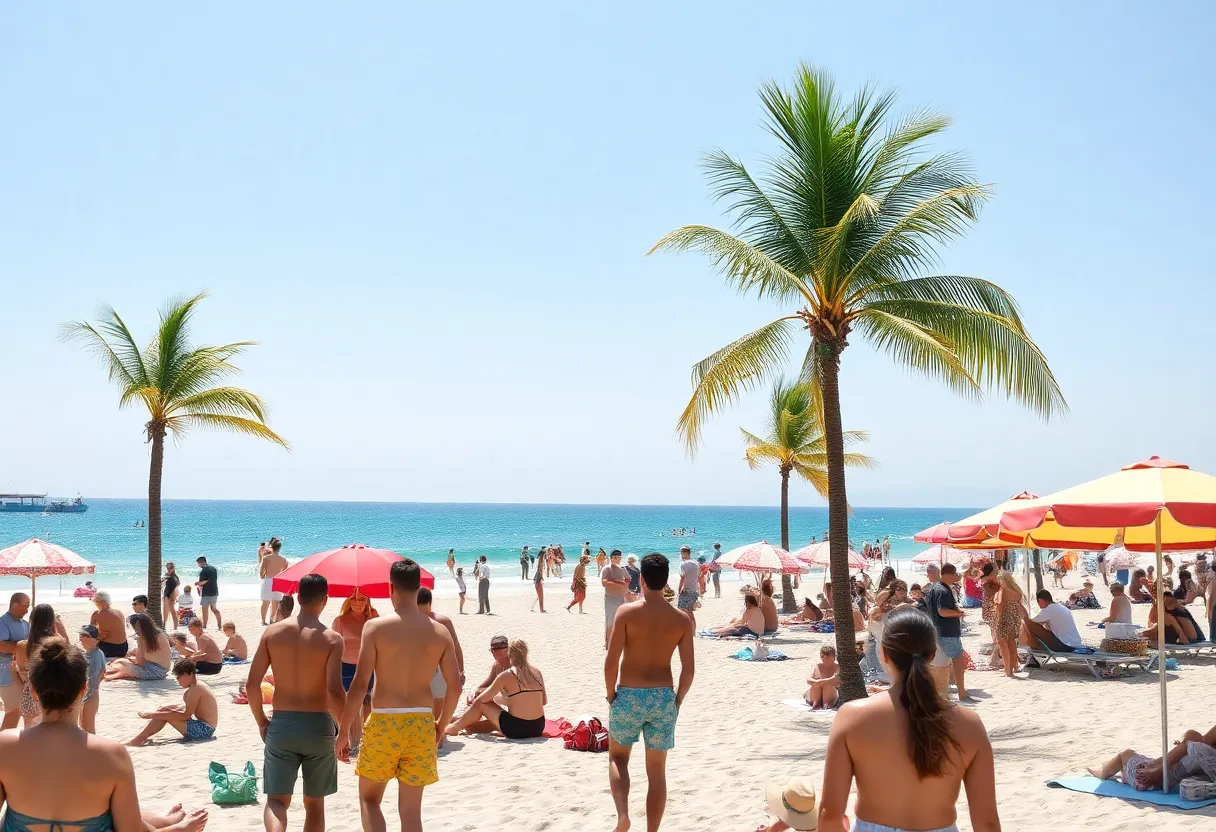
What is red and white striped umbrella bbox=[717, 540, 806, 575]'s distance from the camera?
1692cm

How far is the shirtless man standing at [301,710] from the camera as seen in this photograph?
4867mm

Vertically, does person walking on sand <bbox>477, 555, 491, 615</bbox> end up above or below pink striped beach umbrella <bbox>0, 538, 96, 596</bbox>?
below

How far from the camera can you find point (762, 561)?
17.0 meters

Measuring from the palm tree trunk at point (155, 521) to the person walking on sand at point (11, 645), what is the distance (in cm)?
552

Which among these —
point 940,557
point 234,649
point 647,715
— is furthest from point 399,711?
point 940,557

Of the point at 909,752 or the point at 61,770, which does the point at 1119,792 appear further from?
the point at 61,770

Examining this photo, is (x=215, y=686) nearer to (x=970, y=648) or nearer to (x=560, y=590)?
(x=970, y=648)

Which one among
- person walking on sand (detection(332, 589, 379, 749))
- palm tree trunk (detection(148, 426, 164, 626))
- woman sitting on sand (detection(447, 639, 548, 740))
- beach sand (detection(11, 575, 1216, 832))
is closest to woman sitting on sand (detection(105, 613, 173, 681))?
beach sand (detection(11, 575, 1216, 832))

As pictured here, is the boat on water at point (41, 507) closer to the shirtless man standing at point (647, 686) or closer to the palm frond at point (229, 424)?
the palm frond at point (229, 424)

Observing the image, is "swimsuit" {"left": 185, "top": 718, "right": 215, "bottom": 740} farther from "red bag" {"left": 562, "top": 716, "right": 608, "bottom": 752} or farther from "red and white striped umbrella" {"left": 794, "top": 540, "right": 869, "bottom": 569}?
"red and white striped umbrella" {"left": 794, "top": 540, "right": 869, "bottom": 569}

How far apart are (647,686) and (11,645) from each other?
611 cm

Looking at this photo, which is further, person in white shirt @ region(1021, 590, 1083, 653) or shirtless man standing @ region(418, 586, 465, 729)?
person in white shirt @ region(1021, 590, 1083, 653)

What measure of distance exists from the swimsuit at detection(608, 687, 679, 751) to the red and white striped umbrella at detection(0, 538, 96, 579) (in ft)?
30.0

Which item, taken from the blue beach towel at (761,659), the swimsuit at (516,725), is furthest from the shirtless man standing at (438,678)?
the blue beach towel at (761,659)
